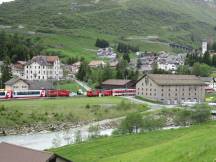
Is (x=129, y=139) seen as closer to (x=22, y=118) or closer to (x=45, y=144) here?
(x=45, y=144)

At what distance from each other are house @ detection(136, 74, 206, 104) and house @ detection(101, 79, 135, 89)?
5.88 metres

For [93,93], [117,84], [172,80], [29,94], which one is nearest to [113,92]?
[93,93]

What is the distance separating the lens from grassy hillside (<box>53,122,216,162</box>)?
2792 centimetres

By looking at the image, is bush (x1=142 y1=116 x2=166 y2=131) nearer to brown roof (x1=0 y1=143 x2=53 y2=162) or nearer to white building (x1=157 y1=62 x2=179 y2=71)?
brown roof (x1=0 y1=143 x2=53 y2=162)

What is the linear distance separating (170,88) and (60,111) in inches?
1297

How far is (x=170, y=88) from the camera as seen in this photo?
331 feet

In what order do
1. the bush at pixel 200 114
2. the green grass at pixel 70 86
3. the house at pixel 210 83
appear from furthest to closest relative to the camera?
the house at pixel 210 83 < the green grass at pixel 70 86 < the bush at pixel 200 114

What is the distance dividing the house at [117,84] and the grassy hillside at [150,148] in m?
55.8

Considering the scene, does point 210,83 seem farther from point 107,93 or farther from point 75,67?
point 75,67

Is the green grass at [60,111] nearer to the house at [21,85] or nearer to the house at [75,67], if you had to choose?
the house at [21,85]

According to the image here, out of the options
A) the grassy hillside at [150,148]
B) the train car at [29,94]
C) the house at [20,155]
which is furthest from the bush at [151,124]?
the train car at [29,94]

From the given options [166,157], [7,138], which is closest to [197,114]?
[7,138]

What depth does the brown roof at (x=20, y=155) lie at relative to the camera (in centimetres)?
2833

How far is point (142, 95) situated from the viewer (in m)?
104
